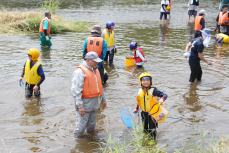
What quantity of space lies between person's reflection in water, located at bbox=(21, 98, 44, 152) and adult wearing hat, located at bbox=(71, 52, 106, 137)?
0.79 m

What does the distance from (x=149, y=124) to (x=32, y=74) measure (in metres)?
3.59

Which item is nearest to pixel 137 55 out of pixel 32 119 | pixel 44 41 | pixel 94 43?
pixel 94 43

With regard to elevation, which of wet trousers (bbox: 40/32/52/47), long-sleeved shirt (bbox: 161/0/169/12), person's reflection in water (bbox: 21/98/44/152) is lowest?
person's reflection in water (bbox: 21/98/44/152)

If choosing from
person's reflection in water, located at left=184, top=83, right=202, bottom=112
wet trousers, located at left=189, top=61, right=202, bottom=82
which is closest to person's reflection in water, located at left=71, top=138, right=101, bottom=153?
person's reflection in water, located at left=184, top=83, right=202, bottom=112

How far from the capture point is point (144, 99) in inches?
289

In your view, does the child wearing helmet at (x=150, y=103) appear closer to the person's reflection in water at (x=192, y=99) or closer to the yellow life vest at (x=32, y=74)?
the person's reflection in water at (x=192, y=99)

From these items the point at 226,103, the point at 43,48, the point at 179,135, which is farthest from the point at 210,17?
the point at 179,135

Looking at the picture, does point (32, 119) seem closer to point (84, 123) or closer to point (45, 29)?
point (84, 123)

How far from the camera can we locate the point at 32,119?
8.80 m

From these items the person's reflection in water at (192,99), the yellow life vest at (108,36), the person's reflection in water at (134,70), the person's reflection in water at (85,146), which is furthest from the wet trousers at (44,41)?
the person's reflection in water at (85,146)

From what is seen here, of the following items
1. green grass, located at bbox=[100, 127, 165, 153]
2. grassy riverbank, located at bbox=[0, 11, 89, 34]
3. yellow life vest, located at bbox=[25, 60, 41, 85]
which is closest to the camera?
green grass, located at bbox=[100, 127, 165, 153]

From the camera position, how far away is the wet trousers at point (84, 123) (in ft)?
25.0

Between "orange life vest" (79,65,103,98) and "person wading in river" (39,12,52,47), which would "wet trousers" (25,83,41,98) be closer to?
"orange life vest" (79,65,103,98)

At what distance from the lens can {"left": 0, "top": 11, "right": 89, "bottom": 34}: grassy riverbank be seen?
64.2 ft
